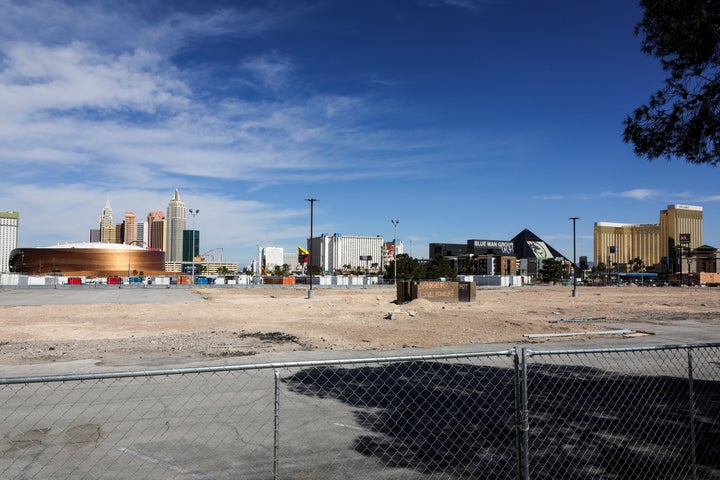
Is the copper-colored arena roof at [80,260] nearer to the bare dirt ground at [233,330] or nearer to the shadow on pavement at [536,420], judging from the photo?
the bare dirt ground at [233,330]

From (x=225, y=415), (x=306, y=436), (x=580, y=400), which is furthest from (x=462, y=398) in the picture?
(x=225, y=415)

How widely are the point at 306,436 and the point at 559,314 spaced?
88.6 ft

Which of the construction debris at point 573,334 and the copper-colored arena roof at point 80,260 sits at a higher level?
the copper-colored arena roof at point 80,260

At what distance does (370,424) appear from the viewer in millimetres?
7820

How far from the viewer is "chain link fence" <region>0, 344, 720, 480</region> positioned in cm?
595

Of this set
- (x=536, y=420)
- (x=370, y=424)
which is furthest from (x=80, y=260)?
(x=536, y=420)

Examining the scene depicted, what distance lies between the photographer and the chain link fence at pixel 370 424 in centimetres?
595

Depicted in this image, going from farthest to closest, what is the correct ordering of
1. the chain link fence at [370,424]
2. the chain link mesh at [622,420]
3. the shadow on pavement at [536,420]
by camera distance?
the shadow on pavement at [536,420] < the chain link mesh at [622,420] < the chain link fence at [370,424]

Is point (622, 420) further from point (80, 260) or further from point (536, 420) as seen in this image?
point (80, 260)

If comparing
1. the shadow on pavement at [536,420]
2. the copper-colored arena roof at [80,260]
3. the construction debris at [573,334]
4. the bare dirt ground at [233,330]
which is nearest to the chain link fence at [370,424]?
the shadow on pavement at [536,420]

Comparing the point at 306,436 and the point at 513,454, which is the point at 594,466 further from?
the point at 306,436

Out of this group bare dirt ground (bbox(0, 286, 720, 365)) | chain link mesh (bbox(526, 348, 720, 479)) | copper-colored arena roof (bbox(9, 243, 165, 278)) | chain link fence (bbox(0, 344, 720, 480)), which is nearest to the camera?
chain link fence (bbox(0, 344, 720, 480))

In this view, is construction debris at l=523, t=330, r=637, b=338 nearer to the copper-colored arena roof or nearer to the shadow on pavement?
the shadow on pavement

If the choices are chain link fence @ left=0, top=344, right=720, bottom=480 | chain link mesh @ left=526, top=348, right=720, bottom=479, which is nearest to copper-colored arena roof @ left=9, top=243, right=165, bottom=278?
chain link fence @ left=0, top=344, right=720, bottom=480
